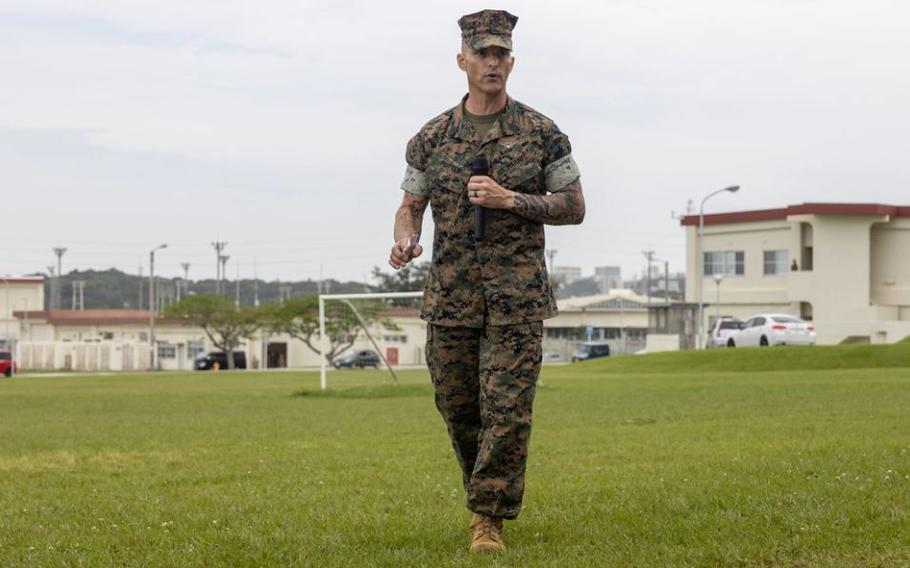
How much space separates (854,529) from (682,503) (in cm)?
131

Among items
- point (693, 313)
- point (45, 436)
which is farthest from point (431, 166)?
point (693, 313)

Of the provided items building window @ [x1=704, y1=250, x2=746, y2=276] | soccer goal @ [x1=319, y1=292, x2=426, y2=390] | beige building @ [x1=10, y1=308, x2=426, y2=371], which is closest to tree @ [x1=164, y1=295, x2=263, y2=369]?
beige building @ [x1=10, y1=308, x2=426, y2=371]

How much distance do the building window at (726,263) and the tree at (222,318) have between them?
31.5 meters

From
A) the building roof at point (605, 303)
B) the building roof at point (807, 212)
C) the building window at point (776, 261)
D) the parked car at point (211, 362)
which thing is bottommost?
the parked car at point (211, 362)

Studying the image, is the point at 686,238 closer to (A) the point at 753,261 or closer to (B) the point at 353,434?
(A) the point at 753,261

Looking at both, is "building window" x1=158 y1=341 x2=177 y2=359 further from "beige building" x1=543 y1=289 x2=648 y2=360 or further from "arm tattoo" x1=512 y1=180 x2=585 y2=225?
"arm tattoo" x1=512 y1=180 x2=585 y2=225

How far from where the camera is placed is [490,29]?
255 inches

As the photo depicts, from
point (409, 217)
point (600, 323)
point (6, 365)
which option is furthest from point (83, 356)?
point (409, 217)

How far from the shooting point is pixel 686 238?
8981 centimetres

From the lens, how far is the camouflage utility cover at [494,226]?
21.5 feet

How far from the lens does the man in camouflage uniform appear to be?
651cm

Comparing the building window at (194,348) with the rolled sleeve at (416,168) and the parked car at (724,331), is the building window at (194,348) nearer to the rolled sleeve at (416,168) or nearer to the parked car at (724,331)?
the parked car at (724,331)

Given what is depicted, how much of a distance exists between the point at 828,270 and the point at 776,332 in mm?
21228

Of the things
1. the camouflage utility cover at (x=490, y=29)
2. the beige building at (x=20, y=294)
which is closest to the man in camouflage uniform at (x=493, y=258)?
the camouflage utility cover at (x=490, y=29)
